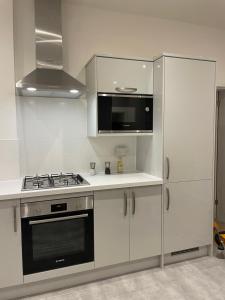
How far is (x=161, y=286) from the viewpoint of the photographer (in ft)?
7.27

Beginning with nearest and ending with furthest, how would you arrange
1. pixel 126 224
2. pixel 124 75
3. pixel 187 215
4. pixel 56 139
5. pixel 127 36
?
pixel 126 224 < pixel 124 75 < pixel 187 215 < pixel 56 139 < pixel 127 36

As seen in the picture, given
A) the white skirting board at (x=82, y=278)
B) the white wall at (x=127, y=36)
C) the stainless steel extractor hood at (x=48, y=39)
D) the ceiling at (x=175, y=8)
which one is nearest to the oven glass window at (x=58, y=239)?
the white skirting board at (x=82, y=278)

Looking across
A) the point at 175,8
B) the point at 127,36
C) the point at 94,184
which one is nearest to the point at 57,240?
the point at 94,184

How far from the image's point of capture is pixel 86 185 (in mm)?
2199

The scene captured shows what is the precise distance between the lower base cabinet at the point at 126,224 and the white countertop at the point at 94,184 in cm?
7

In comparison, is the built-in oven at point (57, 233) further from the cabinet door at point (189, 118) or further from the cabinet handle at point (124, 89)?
the cabinet handle at point (124, 89)

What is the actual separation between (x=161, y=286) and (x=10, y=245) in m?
1.41

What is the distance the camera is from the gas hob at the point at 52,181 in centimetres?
216

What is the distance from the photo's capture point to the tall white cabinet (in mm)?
2432

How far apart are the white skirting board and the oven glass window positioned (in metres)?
0.26

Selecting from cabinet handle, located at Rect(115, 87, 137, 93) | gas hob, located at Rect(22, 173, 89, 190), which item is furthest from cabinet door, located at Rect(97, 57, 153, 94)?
gas hob, located at Rect(22, 173, 89, 190)

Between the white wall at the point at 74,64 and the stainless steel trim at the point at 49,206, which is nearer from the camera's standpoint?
the stainless steel trim at the point at 49,206

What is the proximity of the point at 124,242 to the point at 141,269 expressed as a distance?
406 mm

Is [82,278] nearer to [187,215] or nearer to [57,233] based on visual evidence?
[57,233]
